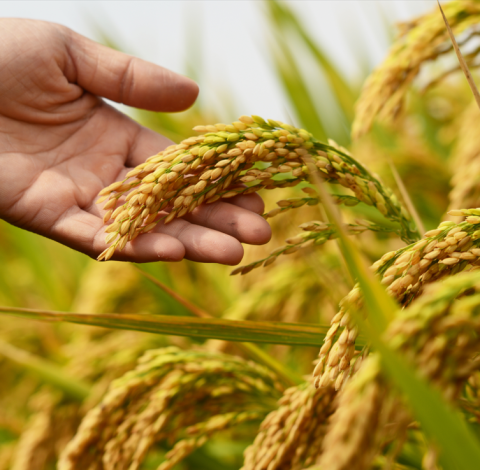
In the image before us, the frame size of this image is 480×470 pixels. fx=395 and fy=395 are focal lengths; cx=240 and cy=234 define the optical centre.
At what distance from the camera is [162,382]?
1.11 m

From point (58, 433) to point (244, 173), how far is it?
1.33 m

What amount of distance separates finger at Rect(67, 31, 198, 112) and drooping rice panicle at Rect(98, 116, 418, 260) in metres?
0.57

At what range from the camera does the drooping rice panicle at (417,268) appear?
2.08 ft

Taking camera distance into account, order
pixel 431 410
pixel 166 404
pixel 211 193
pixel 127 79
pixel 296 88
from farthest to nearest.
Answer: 1. pixel 296 88
2. pixel 127 79
3. pixel 166 404
4. pixel 211 193
5. pixel 431 410

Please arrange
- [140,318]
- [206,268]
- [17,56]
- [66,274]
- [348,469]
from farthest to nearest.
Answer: [66,274]
[206,268]
[17,56]
[140,318]
[348,469]

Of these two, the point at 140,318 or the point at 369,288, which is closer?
the point at 369,288

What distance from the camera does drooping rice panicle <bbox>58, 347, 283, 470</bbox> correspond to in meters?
1.01

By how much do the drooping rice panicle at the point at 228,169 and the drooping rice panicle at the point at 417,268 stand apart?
228 millimetres

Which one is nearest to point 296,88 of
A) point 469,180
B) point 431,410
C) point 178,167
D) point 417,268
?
point 469,180

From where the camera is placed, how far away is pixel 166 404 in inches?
39.8

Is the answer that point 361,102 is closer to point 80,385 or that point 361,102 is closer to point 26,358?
point 80,385

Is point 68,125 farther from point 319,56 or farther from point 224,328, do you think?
point 319,56

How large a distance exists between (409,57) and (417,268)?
2.47ft

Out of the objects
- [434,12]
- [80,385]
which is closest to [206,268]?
[80,385]
